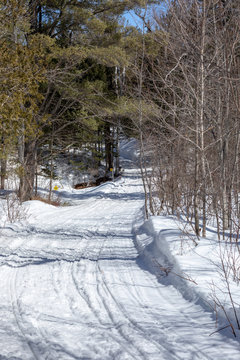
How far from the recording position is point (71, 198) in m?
20.0

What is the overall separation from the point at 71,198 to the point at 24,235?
1198 cm

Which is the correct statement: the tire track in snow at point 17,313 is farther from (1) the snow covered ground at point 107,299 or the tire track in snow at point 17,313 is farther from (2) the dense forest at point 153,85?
(2) the dense forest at point 153,85

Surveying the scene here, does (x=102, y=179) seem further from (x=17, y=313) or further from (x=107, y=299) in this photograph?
(x=17, y=313)

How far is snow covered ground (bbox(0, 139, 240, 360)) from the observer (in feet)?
9.57

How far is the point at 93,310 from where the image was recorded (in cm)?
374

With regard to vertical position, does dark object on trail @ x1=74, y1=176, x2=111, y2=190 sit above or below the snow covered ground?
below

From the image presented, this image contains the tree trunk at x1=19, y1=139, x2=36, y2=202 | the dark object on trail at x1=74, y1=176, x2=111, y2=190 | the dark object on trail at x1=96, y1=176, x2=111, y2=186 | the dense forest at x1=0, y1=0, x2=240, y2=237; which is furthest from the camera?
the dark object on trail at x1=96, y1=176, x2=111, y2=186

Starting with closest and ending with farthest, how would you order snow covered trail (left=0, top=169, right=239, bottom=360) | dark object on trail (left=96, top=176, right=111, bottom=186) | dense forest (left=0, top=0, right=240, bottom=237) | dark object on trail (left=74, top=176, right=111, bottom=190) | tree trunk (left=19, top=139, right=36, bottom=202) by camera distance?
snow covered trail (left=0, top=169, right=239, bottom=360)
dense forest (left=0, top=0, right=240, bottom=237)
tree trunk (left=19, top=139, right=36, bottom=202)
dark object on trail (left=74, top=176, right=111, bottom=190)
dark object on trail (left=96, top=176, right=111, bottom=186)

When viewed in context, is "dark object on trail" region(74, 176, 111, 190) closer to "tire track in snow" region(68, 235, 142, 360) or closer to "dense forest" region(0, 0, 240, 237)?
"dense forest" region(0, 0, 240, 237)

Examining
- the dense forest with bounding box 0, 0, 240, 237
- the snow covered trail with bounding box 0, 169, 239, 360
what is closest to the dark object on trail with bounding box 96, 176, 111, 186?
the dense forest with bounding box 0, 0, 240, 237

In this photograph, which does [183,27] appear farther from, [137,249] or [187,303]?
[187,303]

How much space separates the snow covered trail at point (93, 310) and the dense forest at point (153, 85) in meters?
1.81

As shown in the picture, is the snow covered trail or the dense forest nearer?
the snow covered trail

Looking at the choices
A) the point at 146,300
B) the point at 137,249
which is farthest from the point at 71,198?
the point at 146,300
